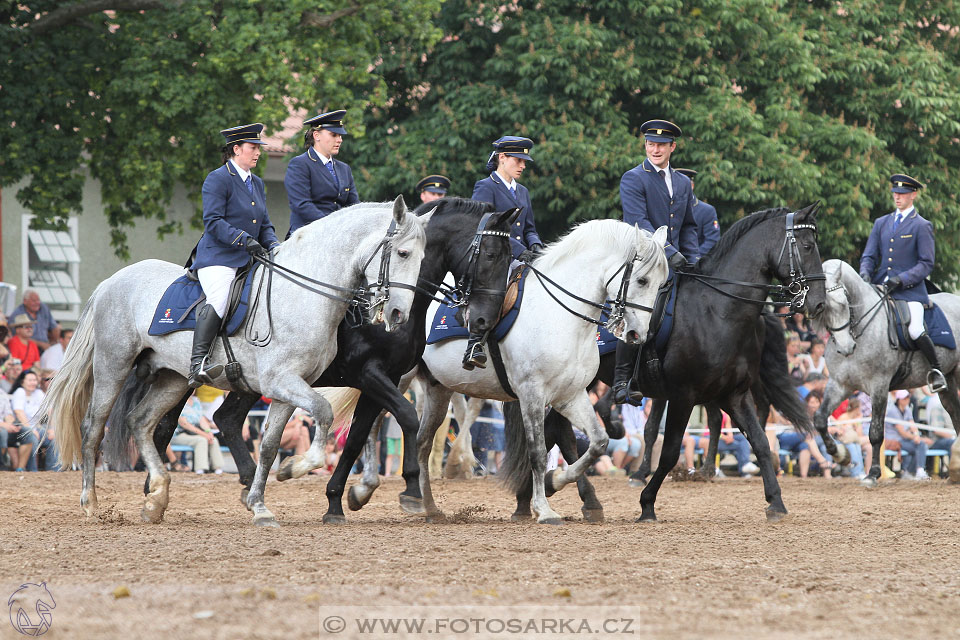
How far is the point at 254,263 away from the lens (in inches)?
384

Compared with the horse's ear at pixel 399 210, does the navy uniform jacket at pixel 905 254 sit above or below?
above

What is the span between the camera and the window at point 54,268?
24.7 meters

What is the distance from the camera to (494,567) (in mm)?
7043

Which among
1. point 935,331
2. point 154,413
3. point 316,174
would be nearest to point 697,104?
point 935,331

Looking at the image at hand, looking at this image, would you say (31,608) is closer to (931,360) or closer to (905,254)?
(931,360)

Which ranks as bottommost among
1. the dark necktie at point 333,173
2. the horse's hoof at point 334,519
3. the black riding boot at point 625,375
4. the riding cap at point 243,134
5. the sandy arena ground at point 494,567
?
the sandy arena ground at point 494,567

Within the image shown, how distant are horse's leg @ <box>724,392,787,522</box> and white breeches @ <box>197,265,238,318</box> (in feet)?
13.4

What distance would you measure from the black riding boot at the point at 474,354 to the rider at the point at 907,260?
22.0 ft

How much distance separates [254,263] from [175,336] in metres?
0.89

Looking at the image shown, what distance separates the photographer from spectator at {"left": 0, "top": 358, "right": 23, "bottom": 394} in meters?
15.5

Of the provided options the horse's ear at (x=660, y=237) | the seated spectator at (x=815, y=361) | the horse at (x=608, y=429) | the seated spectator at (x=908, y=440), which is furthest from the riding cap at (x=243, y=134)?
the seated spectator at (x=815, y=361)

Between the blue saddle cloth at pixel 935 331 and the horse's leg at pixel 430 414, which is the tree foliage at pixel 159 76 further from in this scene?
the blue saddle cloth at pixel 935 331

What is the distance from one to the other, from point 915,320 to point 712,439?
2693mm

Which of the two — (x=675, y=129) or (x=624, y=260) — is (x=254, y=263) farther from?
(x=675, y=129)
